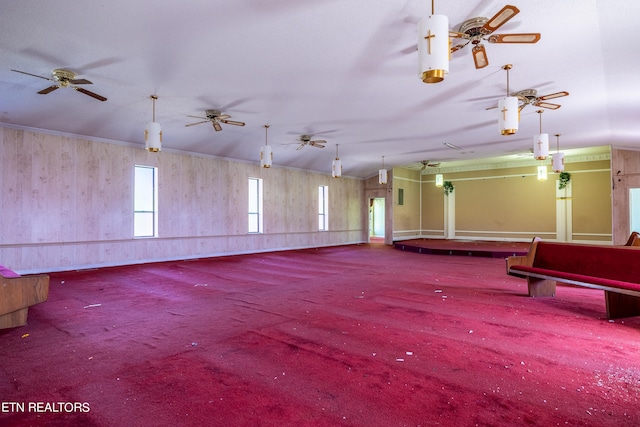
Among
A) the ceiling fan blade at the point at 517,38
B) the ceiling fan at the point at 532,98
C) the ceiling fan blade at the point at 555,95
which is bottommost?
the ceiling fan blade at the point at 517,38

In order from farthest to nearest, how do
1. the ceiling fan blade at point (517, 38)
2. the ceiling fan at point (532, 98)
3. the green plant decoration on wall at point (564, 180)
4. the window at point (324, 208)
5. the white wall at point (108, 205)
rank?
1. the window at point (324, 208)
2. the green plant decoration on wall at point (564, 180)
3. the white wall at point (108, 205)
4. the ceiling fan at point (532, 98)
5. the ceiling fan blade at point (517, 38)

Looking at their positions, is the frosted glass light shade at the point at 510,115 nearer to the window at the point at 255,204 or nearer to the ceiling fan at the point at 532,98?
the ceiling fan at the point at 532,98

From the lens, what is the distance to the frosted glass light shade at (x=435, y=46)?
2625 mm

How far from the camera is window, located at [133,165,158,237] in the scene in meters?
8.63

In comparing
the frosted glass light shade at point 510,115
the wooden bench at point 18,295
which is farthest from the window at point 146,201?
the frosted glass light shade at point 510,115

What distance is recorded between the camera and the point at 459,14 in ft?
11.6

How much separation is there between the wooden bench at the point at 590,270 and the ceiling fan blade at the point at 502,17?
2.87 m

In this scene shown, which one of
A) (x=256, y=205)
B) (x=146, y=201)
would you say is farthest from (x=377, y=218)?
(x=146, y=201)

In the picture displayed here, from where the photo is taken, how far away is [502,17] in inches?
124

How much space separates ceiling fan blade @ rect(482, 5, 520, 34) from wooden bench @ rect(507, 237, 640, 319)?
2.87 m

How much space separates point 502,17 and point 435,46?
1.06 meters

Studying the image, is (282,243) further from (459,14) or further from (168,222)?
(459,14)

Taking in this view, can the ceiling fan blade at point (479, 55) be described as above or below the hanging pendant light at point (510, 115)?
above

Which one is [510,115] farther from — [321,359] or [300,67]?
[321,359]
